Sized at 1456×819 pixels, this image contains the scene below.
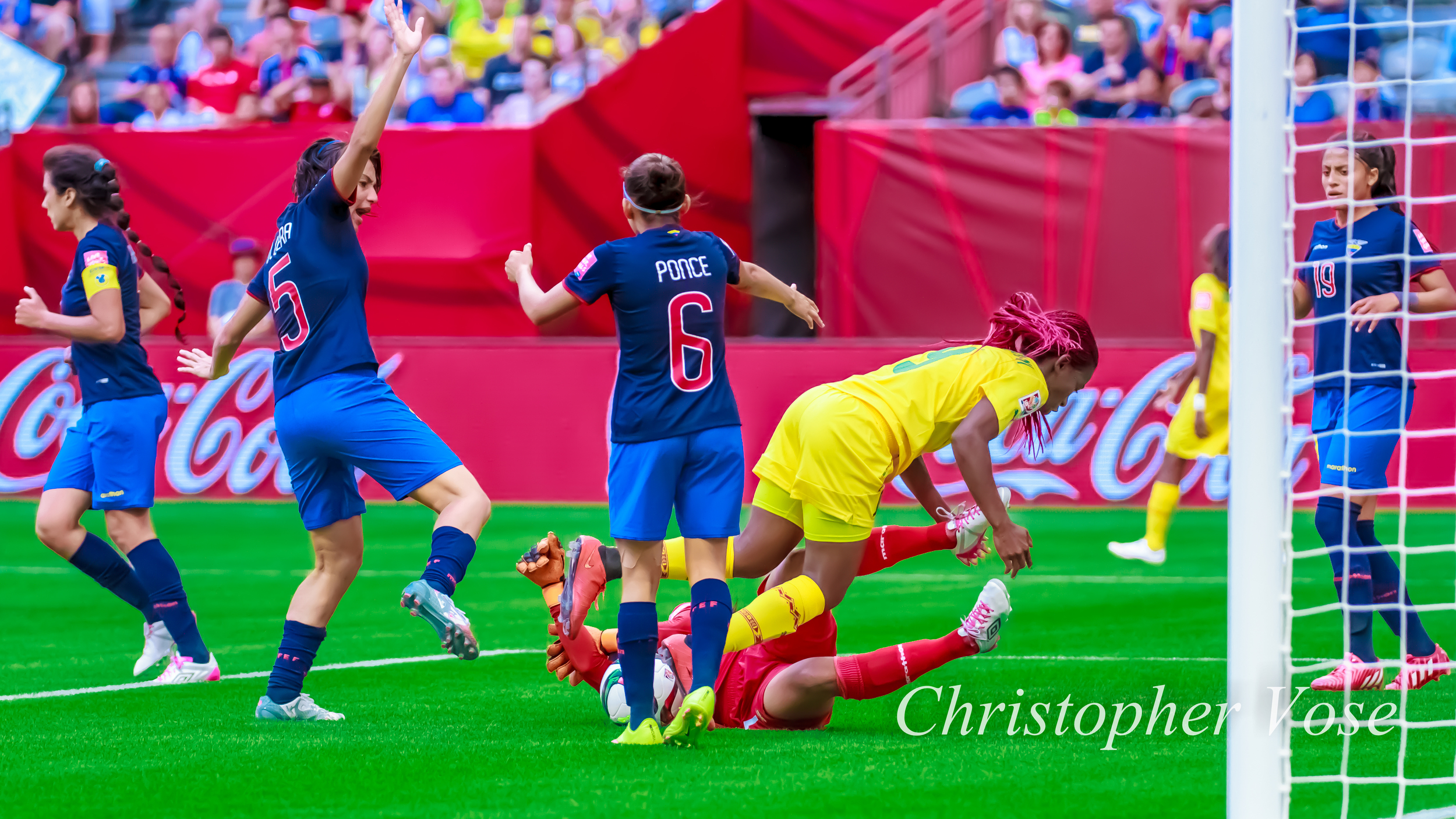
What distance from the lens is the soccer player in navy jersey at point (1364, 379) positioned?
622cm

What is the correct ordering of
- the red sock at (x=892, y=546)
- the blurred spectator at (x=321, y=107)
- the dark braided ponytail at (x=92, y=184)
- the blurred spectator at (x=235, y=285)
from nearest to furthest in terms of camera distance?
1. the red sock at (x=892, y=546)
2. the dark braided ponytail at (x=92, y=184)
3. the blurred spectator at (x=235, y=285)
4. the blurred spectator at (x=321, y=107)

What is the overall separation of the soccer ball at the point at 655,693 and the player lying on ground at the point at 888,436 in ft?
0.84

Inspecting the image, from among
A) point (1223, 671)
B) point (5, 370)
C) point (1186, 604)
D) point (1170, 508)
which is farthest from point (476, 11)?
point (1223, 671)

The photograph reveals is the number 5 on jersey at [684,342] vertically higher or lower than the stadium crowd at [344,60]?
lower

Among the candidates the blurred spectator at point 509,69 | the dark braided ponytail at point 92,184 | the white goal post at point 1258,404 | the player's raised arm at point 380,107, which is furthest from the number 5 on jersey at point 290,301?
the blurred spectator at point 509,69

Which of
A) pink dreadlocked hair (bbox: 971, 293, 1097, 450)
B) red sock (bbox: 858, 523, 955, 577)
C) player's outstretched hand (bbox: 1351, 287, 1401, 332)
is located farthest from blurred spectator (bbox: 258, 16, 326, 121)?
player's outstretched hand (bbox: 1351, 287, 1401, 332)

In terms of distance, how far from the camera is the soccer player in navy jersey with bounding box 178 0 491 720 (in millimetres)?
5465

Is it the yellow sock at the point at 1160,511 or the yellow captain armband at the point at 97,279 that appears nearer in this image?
the yellow captain armband at the point at 97,279

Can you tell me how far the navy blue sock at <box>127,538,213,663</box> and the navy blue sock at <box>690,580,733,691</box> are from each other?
2.55 meters

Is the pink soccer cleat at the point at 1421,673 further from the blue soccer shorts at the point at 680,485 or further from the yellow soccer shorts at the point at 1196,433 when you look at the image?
the yellow soccer shorts at the point at 1196,433

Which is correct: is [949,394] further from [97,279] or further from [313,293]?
[97,279]

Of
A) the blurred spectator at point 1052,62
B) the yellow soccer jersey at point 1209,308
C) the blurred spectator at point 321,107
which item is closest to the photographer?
the yellow soccer jersey at point 1209,308

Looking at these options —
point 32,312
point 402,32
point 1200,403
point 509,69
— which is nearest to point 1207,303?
point 1200,403

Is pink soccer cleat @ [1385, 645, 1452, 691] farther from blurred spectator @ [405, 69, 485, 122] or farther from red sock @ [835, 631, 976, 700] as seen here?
blurred spectator @ [405, 69, 485, 122]
